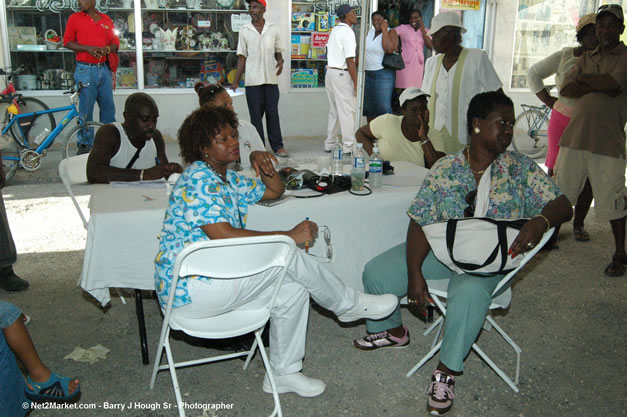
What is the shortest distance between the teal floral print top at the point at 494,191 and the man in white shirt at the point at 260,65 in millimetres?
5212

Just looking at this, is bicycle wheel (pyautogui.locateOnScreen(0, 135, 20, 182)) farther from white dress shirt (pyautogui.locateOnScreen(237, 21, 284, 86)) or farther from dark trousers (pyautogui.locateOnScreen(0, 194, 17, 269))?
dark trousers (pyautogui.locateOnScreen(0, 194, 17, 269))

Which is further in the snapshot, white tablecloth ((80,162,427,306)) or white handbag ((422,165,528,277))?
white tablecloth ((80,162,427,306))

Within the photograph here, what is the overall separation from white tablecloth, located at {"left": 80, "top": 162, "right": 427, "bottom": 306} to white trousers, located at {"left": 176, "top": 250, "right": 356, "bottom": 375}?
1.66ft

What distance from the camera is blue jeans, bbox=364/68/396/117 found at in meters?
8.16

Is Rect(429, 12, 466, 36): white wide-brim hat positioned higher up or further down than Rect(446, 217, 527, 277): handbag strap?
higher up

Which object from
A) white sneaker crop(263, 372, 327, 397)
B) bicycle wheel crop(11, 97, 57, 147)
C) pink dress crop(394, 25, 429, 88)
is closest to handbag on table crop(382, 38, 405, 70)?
pink dress crop(394, 25, 429, 88)

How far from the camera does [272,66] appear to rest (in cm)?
787

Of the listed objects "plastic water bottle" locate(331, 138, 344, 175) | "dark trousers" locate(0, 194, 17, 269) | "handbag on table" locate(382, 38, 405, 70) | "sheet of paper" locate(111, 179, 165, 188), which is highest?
"handbag on table" locate(382, 38, 405, 70)

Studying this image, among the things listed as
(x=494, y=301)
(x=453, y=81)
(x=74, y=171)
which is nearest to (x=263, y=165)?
(x=74, y=171)

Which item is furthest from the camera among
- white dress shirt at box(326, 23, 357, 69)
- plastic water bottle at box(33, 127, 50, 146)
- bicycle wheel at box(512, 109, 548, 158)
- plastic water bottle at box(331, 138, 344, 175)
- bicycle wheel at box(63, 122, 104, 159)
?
bicycle wheel at box(512, 109, 548, 158)

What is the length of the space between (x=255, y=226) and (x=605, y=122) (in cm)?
291

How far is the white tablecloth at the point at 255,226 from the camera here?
2846 mm

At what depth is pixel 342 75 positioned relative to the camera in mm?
7867

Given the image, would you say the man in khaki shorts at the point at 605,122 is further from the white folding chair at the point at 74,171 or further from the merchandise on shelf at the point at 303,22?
the merchandise on shelf at the point at 303,22
